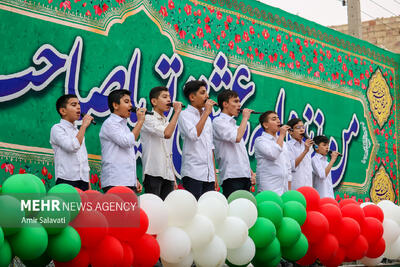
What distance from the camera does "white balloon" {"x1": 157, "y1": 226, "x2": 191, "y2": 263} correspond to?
10.2 feet

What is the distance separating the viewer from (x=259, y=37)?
6.33 metres

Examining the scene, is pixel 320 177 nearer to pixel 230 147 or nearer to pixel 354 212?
pixel 230 147

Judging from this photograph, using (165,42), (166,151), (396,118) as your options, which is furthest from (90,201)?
(396,118)

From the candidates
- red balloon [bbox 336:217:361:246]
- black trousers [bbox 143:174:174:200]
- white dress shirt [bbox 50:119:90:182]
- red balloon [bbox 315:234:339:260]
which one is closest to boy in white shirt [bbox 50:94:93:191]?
white dress shirt [bbox 50:119:90:182]

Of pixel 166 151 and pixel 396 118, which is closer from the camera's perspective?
pixel 166 151

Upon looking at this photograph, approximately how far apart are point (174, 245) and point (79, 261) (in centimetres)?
50

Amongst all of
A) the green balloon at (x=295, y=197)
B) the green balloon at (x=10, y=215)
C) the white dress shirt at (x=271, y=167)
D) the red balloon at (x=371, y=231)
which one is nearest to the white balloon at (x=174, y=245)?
the green balloon at (x=10, y=215)

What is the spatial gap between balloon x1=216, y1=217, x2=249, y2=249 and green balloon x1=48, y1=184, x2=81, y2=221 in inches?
35.6

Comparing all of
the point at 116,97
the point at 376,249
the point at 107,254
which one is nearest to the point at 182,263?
the point at 107,254

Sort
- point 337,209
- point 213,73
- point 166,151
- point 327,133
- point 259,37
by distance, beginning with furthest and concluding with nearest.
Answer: point 327,133 < point 259,37 < point 213,73 < point 166,151 < point 337,209

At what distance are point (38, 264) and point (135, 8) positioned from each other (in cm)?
278

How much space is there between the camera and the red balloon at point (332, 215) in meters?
3.97

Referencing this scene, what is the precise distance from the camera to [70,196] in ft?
9.09

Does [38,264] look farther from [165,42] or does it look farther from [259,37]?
[259,37]
